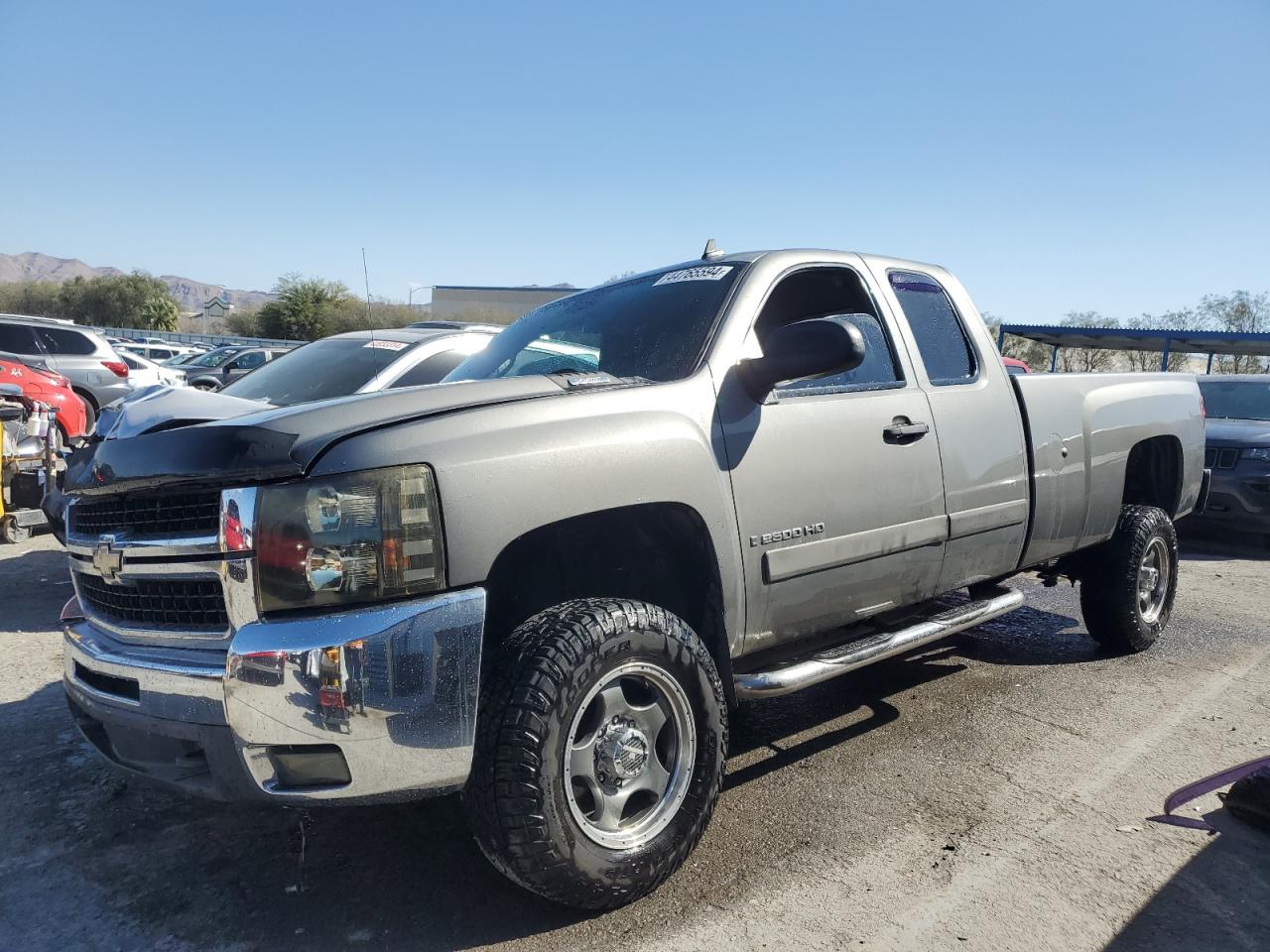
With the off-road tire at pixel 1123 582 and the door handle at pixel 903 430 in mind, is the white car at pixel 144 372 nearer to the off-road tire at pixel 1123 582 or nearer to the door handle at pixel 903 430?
the off-road tire at pixel 1123 582

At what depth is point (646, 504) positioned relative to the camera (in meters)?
2.76

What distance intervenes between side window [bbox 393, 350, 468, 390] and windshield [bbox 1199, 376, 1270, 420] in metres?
7.79

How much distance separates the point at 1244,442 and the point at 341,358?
8018 millimetres

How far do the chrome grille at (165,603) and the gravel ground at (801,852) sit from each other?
1.78 ft

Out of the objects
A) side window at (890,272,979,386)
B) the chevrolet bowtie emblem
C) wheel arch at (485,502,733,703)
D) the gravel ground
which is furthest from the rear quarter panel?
the chevrolet bowtie emblem

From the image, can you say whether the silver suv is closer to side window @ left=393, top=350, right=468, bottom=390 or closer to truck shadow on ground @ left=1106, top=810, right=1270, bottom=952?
side window @ left=393, top=350, right=468, bottom=390

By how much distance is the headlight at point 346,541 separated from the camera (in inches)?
87.6

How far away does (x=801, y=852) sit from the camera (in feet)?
9.70

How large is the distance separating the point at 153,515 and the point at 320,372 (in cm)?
371

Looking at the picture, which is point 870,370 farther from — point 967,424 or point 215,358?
point 215,358

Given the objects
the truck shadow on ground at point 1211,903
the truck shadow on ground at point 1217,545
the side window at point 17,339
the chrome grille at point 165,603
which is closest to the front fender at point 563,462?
the chrome grille at point 165,603

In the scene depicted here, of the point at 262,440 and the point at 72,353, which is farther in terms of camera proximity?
the point at 72,353

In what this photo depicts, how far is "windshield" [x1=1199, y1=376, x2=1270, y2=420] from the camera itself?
952 centimetres

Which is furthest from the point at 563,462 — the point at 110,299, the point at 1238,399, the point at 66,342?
the point at 110,299
